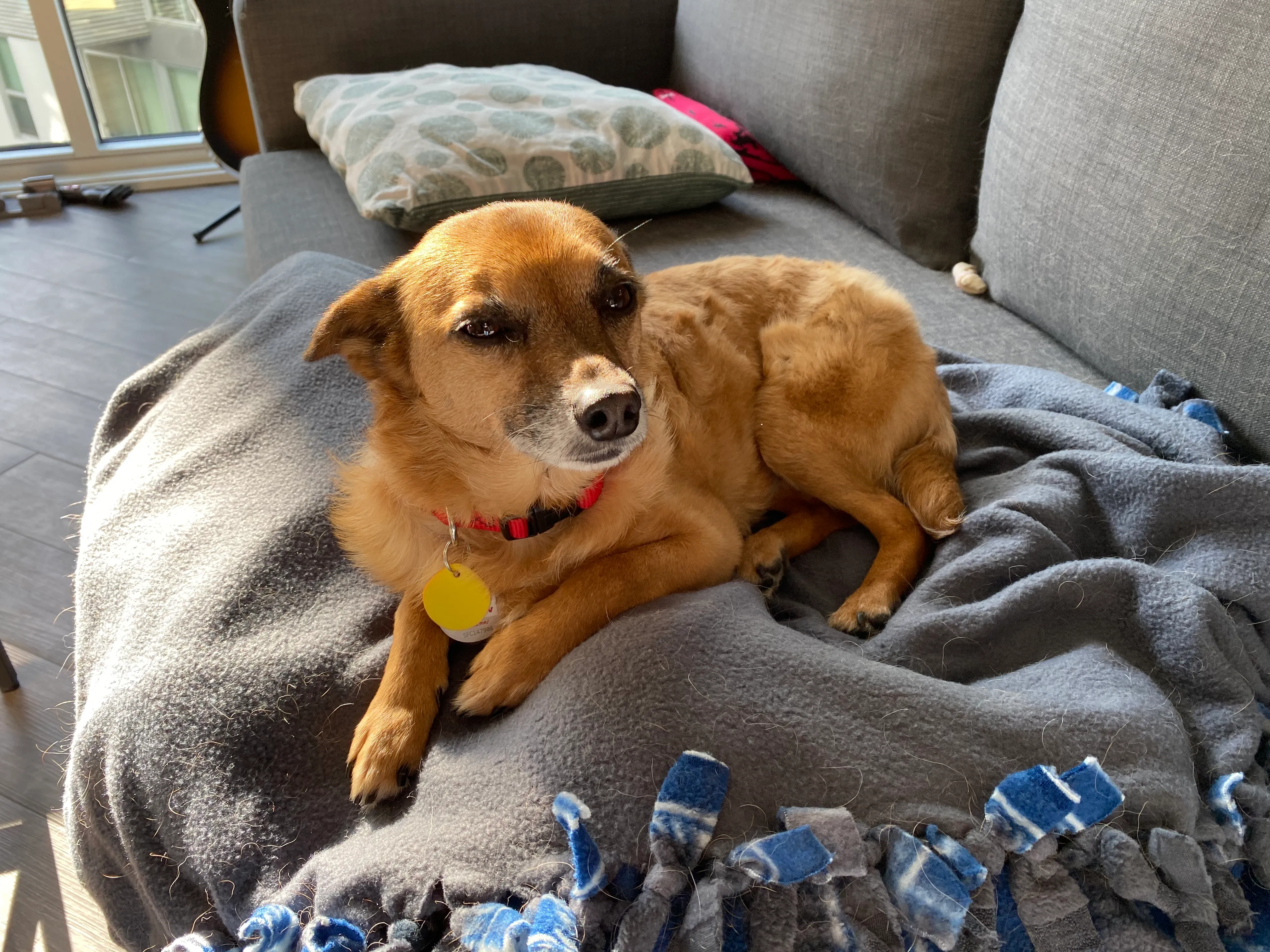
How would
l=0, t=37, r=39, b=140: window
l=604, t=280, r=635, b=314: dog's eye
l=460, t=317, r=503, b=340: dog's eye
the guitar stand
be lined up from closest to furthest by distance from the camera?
1. l=460, t=317, r=503, b=340: dog's eye
2. l=604, t=280, r=635, b=314: dog's eye
3. the guitar stand
4. l=0, t=37, r=39, b=140: window

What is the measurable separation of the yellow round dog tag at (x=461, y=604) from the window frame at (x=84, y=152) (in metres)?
4.26

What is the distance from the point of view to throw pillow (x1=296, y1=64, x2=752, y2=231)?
2359mm

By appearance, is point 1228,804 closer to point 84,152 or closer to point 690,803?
point 690,803

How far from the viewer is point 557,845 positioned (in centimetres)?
98

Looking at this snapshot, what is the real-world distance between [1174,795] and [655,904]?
2.16ft

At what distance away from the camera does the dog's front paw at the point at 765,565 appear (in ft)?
5.26

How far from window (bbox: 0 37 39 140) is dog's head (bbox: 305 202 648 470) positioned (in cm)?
525

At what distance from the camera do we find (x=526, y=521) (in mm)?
1408

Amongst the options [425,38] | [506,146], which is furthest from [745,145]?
[425,38]

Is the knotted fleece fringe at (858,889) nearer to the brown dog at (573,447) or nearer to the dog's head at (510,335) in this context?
the brown dog at (573,447)

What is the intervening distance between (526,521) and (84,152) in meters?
5.31

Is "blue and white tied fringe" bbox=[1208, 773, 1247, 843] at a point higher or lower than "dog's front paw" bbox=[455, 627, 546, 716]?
higher

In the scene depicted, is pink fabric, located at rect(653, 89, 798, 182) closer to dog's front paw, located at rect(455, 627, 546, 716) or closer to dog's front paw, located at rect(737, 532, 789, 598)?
dog's front paw, located at rect(737, 532, 789, 598)

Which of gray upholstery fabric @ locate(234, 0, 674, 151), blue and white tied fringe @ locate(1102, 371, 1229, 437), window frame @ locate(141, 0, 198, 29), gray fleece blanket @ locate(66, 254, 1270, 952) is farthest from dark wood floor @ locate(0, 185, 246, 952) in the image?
blue and white tied fringe @ locate(1102, 371, 1229, 437)
